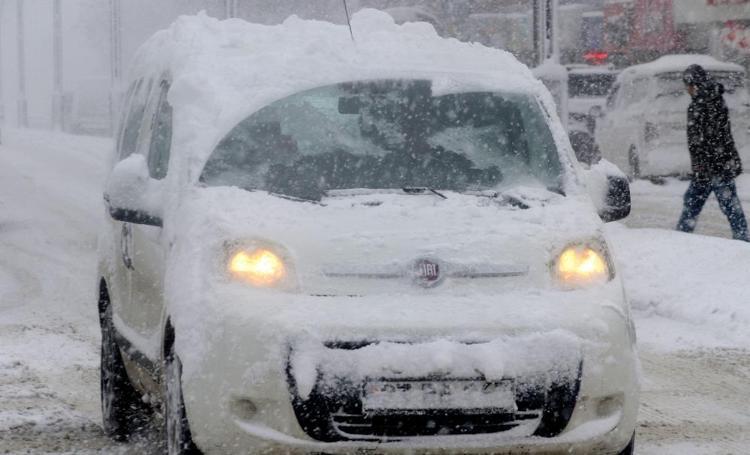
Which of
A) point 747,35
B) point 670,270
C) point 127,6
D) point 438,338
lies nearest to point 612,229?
point 670,270

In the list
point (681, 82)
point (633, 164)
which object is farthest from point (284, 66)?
point (681, 82)

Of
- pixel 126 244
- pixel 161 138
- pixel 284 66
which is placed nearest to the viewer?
pixel 284 66

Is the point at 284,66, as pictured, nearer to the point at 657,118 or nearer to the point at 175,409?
the point at 175,409

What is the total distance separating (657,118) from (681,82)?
2.76 feet

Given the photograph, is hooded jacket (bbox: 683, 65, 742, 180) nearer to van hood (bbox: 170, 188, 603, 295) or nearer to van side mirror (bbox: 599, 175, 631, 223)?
van side mirror (bbox: 599, 175, 631, 223)

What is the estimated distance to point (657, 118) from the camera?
67.9 feet

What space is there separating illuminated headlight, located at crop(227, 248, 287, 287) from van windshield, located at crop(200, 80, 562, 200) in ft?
1.55

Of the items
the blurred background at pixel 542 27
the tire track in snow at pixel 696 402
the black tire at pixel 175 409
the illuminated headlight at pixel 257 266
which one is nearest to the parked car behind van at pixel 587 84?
the blurred background at pixel 542 27

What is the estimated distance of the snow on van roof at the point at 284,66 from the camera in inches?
210

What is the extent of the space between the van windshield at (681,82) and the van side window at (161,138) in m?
15.9

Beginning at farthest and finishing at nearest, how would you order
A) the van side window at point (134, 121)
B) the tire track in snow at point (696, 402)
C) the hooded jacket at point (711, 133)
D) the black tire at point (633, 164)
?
the black tire at point (633, 164) < the hooded jacket at point (711, 133) < the van side window at point (134, 121) < the tire track in snow at point (696, 402)

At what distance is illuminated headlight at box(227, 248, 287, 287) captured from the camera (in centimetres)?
454

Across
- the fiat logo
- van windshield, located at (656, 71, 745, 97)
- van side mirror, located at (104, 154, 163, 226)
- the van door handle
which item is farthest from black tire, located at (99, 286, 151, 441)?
van windshield, located at (656, 71, 745, 97)

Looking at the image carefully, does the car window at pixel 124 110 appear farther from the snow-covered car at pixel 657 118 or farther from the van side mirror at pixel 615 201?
the snow-covered car at pixel 657 118
